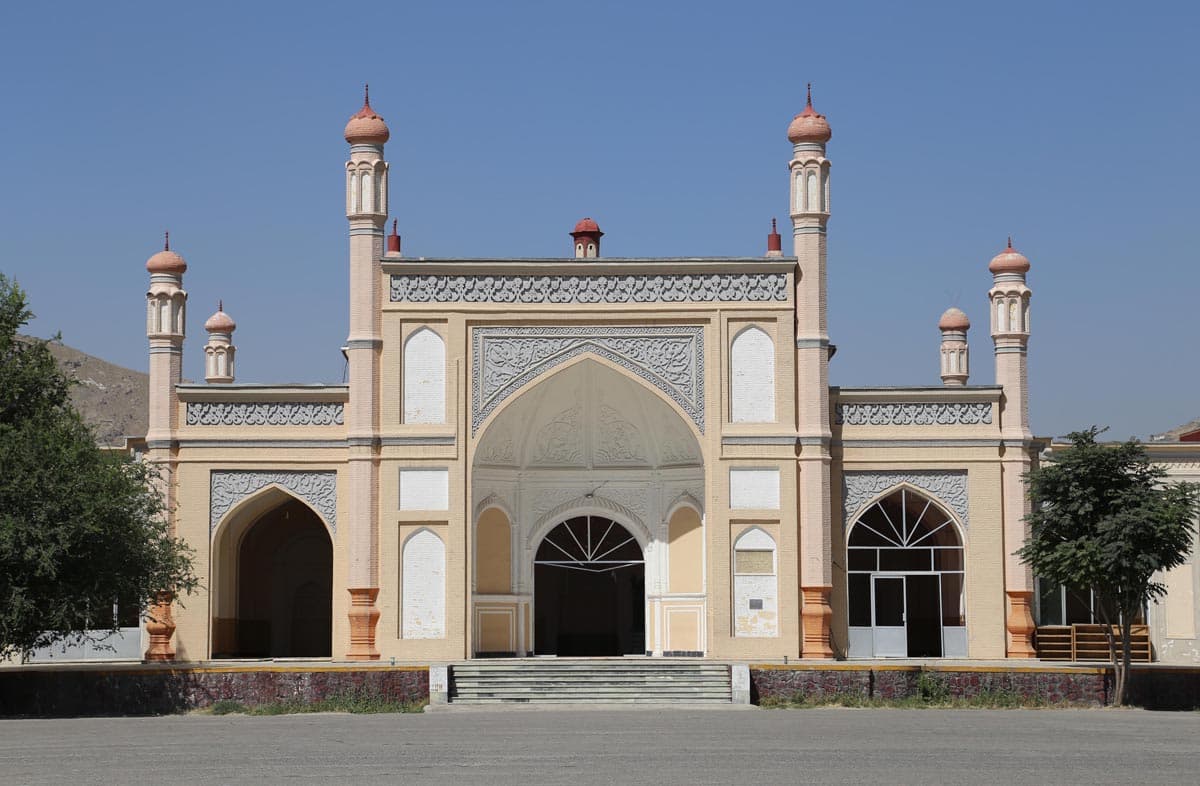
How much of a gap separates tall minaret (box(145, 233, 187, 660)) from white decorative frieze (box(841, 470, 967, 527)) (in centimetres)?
1175

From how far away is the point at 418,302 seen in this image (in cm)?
3061

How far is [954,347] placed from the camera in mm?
41750

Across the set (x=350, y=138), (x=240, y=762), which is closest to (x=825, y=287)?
(x=350, y=138)

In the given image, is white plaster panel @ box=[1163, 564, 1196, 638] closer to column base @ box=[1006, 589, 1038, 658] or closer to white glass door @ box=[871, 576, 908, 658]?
column base @ box=[1006, 589, 1038, 658]

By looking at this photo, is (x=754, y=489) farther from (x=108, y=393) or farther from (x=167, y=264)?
(x=108, y=393)

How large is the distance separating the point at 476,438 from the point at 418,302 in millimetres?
2575

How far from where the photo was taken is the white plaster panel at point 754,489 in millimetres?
30234

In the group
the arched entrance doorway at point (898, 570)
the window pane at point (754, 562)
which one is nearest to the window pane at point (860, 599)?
the arched entrance doorway at point (898, 570)

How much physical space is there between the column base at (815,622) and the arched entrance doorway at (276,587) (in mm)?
9421

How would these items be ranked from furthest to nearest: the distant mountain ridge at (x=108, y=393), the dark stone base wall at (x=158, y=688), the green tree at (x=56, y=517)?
the distant mountain ridge at (x=108, y=393) < the dark stone base wall at (x=158, y=688) < the green tree at (x=56, y=517)

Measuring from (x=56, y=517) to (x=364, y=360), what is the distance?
6989 mm

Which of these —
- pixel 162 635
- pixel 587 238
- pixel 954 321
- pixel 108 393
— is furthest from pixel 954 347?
pixel 108 393

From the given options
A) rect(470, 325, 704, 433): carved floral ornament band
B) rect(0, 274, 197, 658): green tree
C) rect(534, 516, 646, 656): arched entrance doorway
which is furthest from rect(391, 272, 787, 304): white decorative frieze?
rect(0, 274, 197, 658): green tree

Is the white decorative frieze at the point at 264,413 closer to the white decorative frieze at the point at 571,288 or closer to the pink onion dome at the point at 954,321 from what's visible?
the white decorative frieze at the point at 571,288
